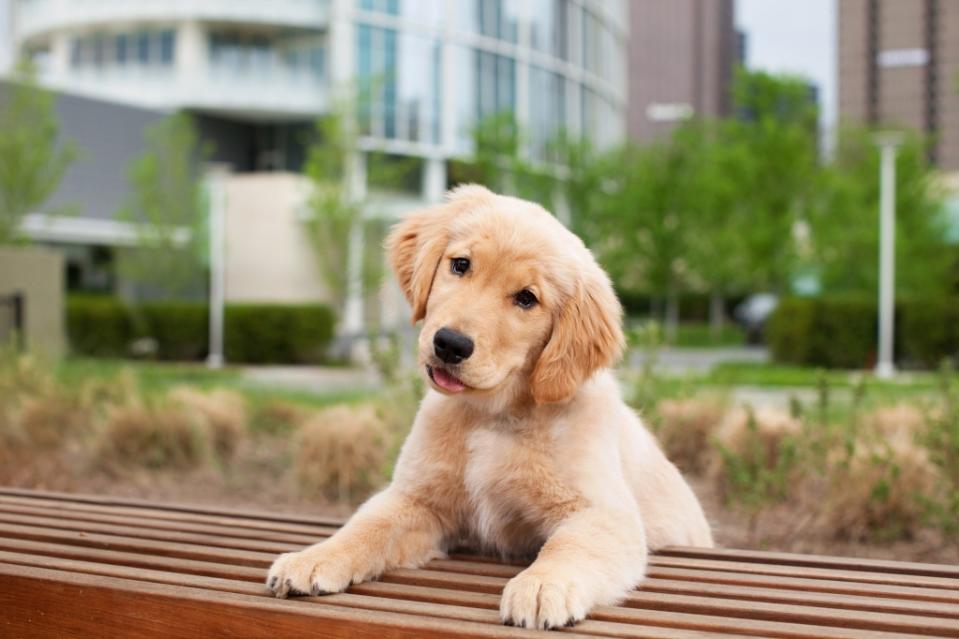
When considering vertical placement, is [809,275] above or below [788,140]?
below

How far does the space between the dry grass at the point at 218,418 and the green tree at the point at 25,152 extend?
15.8 metres

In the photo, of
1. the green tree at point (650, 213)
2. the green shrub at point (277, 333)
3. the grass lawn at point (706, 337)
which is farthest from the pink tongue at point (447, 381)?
the grass lawn at point (706, 337)

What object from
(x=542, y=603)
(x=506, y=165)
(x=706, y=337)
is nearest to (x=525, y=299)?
(x=542, y=603)

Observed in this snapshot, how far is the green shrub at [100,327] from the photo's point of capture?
24973 mm

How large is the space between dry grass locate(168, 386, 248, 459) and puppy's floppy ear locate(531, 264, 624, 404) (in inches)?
214

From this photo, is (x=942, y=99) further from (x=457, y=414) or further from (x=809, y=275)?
(x=457, y=414)

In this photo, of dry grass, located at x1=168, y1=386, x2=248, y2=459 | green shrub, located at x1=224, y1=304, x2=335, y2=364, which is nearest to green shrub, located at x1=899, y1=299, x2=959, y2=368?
green shrub, located at x1=224, y1=304, x2=335, y2=364

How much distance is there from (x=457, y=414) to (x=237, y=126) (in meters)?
37.4

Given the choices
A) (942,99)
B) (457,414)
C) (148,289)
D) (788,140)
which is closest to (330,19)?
(148,289)

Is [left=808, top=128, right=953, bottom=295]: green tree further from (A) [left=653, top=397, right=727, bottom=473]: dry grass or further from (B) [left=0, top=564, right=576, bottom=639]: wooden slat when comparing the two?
(B) [left=0, top=564, right=576, bottom=639]: wooden slat

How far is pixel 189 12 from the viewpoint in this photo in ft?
116

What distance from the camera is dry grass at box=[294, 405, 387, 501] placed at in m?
6.24

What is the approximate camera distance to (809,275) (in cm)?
2798

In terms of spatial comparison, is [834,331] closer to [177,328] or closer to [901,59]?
[177,328]
